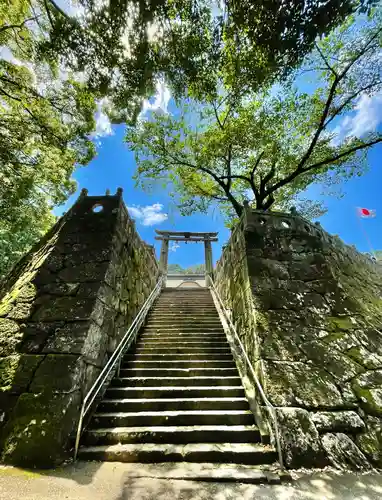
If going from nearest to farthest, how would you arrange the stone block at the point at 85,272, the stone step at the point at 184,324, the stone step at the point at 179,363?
the stone block at the point at 85,272 → the stone step at the point at 179,363 → the stone step at the point at 184,324

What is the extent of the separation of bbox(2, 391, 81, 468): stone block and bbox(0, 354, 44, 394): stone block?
0.54 feet

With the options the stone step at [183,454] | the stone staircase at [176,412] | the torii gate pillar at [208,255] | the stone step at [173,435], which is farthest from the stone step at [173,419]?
the torii gate pillar at [208,255]

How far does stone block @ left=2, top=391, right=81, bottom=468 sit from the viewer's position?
232 centimetres

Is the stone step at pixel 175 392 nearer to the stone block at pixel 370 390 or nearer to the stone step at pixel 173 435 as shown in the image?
the stone step at pixel 173 435

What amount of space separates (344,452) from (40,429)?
140 inches

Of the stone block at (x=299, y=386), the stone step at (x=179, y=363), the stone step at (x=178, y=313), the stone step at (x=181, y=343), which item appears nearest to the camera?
the stone block at (x=299, y=386)

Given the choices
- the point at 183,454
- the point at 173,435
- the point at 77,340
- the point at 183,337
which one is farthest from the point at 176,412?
the point at 183,337

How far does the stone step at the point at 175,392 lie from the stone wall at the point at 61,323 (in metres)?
0.51

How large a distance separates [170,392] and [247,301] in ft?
6.79

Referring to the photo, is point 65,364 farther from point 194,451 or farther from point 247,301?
point 247,301

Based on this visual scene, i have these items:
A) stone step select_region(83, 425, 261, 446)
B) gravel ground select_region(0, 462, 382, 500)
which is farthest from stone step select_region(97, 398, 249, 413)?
gravel ground select_region(0, 462, 382, 500)

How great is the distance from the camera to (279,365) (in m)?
3.15

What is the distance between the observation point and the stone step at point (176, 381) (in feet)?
11.8

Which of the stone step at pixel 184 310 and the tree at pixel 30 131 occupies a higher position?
the tree at pixel 30 131
